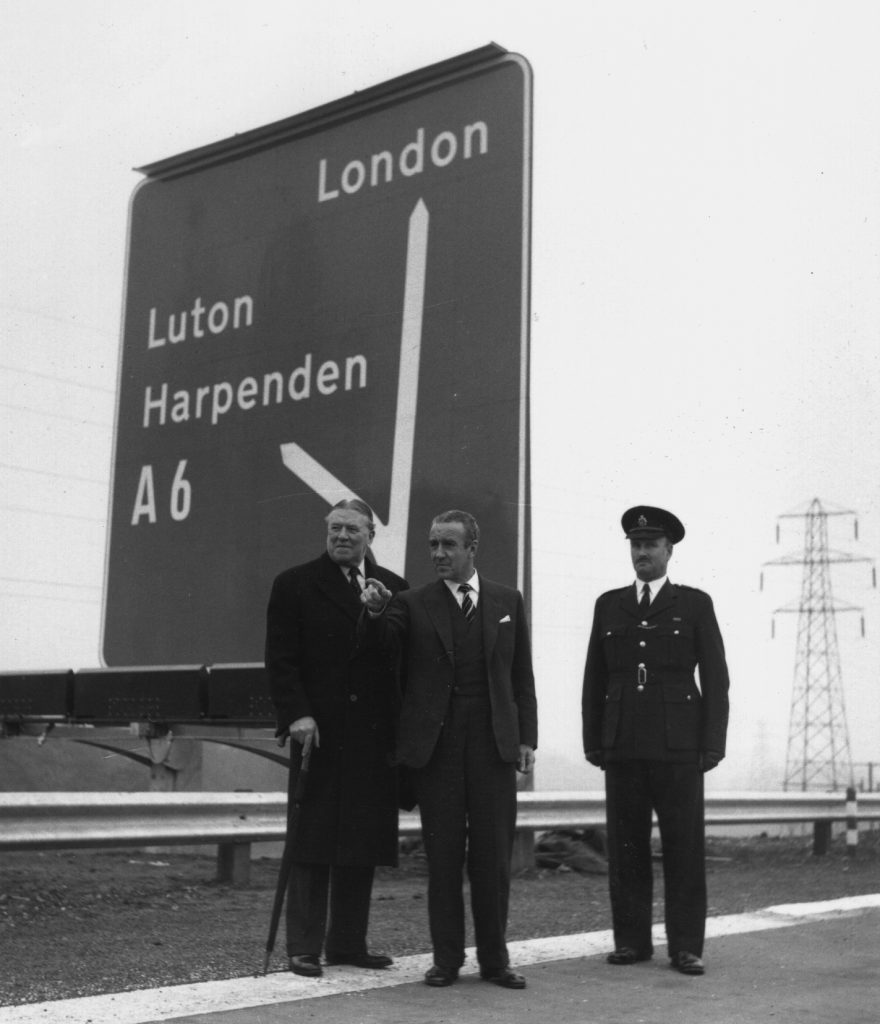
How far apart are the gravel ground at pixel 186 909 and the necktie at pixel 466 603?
133 cm

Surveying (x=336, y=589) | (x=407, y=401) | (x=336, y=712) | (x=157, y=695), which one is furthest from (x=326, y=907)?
(x=157, y=695)

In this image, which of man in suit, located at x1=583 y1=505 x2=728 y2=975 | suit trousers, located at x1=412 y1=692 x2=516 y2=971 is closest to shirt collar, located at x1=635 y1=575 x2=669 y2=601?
man in suit, located at x1=583 y1=505 x2=728 y2=975

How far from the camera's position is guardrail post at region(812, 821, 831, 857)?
12.1 m

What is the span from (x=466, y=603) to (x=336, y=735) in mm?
611

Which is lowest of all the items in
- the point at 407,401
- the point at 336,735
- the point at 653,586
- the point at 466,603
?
the point at 336,735

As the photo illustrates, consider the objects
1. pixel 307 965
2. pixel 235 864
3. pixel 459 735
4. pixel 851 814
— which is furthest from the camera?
pixel 851 814

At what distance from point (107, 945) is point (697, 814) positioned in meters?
2.21

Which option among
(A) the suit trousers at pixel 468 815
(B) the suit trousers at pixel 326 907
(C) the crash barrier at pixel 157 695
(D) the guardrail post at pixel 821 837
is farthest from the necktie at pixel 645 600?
(D) the guardrail post at pixel 821 837

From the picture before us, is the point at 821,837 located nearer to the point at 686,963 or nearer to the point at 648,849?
the point at 648,849

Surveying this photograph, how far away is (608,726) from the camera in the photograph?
5.88 m

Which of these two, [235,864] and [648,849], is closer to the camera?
[648,849]

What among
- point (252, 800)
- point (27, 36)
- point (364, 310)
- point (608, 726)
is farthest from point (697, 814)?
point (27, 36)

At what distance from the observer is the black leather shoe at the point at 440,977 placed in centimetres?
505

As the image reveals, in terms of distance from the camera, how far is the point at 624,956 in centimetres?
566
